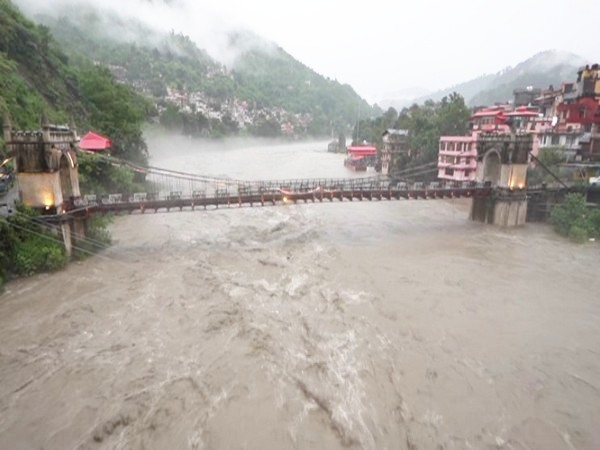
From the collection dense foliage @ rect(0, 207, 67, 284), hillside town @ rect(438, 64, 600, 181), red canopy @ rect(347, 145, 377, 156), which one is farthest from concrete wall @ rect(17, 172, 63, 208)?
red canopy @ rect(347, 145, 377, 156)

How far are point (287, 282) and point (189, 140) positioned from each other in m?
75.9

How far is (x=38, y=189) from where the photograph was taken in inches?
794

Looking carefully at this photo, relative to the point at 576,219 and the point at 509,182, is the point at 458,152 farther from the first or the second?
the point at 576,219

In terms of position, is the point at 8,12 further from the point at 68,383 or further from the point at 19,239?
the point at 68,383

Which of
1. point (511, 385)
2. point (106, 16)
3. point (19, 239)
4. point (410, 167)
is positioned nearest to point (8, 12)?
point (19, 239)

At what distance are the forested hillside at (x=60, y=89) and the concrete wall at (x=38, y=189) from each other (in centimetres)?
1355

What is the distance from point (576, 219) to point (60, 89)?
45727mm

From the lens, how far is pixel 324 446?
10336 millimetres

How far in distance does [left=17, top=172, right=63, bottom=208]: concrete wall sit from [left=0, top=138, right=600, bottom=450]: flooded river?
3534mm

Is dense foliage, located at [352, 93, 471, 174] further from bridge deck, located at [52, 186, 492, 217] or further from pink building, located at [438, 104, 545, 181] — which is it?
bridge deck, located at [52, 186, 492, 217]

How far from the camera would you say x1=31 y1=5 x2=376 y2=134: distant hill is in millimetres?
115125

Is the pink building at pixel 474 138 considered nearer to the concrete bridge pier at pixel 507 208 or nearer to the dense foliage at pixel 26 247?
the concrete bridge pier at pixel 507 208

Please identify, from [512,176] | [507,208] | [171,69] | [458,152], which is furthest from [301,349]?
[171,69]

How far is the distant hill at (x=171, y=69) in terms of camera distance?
11512 cm
